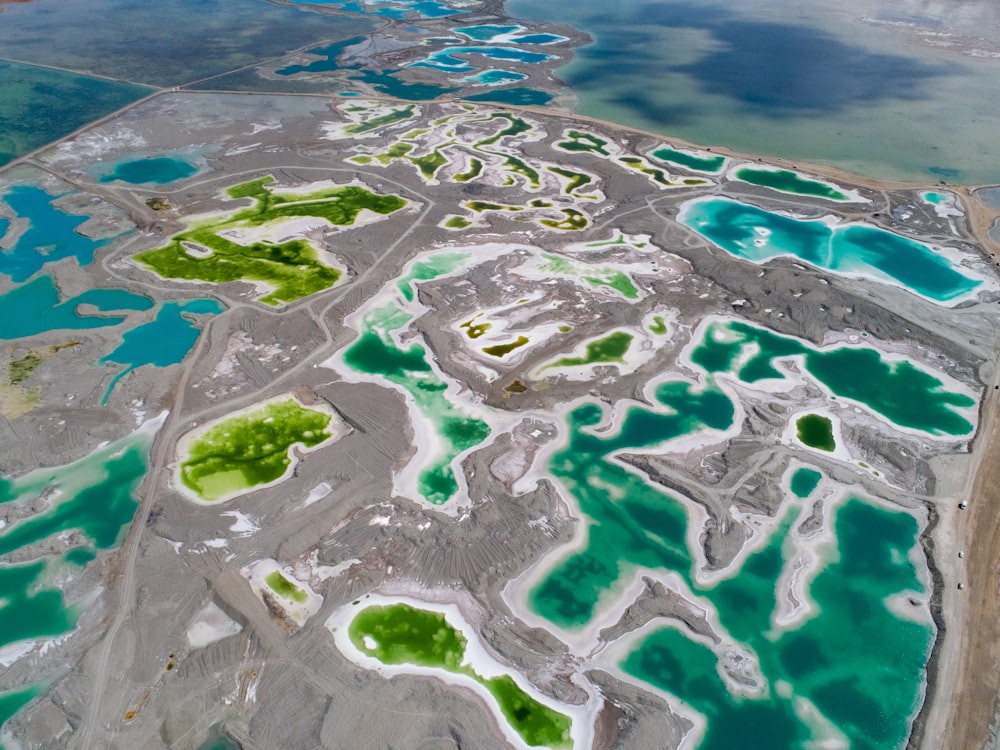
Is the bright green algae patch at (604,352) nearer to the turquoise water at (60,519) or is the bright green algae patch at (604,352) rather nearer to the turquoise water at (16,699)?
the turquoise water at (60,519)

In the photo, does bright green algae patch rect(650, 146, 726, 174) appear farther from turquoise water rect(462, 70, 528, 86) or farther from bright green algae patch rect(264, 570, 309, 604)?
bright green algae patch rect(264, 570, 309, 604)

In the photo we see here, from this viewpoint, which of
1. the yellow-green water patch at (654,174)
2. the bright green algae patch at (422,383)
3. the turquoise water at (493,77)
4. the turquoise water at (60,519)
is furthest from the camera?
the turquoise water at (493,77)

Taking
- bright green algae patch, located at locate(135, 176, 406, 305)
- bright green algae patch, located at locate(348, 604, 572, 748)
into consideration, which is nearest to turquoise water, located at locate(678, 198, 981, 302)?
bright green algae patch, located at locate(135, 176, 406, 305)

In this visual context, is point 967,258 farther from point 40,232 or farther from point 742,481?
point 40,232

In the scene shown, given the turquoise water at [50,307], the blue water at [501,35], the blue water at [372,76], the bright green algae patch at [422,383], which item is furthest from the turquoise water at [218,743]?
the blue water at [501,35]

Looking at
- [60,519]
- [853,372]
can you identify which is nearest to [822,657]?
[853,372]

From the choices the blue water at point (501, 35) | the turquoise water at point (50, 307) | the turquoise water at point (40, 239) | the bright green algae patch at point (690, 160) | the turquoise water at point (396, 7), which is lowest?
the turquoise water at point (50, 307)
